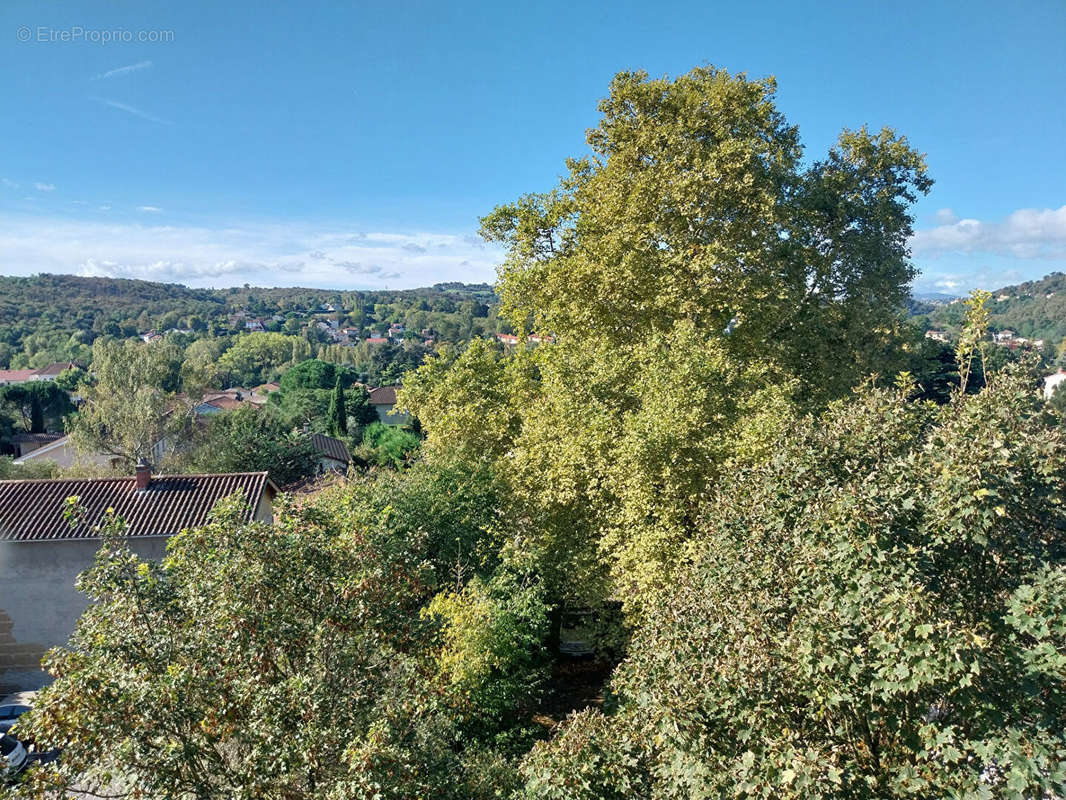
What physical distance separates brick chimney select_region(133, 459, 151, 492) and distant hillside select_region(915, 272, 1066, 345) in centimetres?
8150

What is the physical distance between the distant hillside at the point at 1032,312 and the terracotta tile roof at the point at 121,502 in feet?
263

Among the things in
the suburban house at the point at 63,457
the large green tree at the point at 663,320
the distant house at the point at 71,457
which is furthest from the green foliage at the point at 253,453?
the large green tree at the point at 663,320

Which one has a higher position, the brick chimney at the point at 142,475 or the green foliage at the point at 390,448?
the brick chimney at the point at 142,475

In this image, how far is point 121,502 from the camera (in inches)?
637

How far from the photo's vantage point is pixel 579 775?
18.9ft

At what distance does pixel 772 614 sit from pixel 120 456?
31163 millimetres

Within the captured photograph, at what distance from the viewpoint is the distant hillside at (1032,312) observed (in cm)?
9144

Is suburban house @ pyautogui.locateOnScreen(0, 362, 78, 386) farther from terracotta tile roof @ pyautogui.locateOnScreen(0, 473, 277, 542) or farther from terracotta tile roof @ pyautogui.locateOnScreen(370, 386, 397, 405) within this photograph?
terracotta tile roof @ pyautogui.locateOnScreen(0, 473, 277, 542)

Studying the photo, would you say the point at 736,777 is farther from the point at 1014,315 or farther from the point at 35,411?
the point at 1014,315

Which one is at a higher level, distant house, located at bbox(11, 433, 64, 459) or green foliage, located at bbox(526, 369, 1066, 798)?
green foliage, located at bbox(526, 369, 1066, 798)

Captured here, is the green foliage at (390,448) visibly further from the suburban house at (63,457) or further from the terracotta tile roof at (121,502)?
the terracotta tile roof at (121,502)

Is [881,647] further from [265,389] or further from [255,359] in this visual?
[255,359]

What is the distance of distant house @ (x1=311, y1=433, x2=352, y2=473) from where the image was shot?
31438 mm

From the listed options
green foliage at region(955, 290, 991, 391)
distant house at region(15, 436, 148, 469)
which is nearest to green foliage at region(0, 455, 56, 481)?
distant house at region(15, 436, 148, 469)
